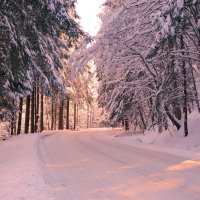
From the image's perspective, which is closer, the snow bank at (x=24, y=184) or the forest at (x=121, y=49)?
the snow bank at (x=24, y=184)

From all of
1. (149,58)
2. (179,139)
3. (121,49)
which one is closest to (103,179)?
(149,58)

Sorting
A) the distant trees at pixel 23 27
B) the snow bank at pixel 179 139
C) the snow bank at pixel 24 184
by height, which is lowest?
the snow bank at pixel 24 184

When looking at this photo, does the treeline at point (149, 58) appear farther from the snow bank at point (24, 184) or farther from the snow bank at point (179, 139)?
the snow bank at point (24, 184)

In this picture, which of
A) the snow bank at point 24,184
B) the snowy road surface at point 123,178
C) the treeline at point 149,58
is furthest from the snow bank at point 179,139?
the snow bank at point 24,184

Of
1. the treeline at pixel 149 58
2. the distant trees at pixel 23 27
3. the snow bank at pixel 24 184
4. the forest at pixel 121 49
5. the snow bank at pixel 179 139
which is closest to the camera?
the snow bank at pixel 24 184

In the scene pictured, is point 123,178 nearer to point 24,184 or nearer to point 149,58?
point 24,184

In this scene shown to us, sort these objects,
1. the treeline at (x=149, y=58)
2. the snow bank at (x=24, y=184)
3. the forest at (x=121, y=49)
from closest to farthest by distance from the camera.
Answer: the snow bank at (x=24, y=184), the forest at (x=121, y=49), the treeline at (x=149, y=58)

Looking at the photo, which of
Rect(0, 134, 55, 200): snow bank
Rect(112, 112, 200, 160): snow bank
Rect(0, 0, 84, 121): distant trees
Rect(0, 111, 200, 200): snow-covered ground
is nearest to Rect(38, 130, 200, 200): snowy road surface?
Rect(0, 111, 200, 200): snow-covered ground

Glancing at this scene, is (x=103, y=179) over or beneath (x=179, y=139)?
beneath

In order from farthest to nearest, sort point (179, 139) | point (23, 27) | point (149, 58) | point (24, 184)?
point (179, 139)
point (149, 58)
point (23, 27)
point (24, 184)

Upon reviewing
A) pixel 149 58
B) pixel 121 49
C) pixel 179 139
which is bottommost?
pixel 179 139

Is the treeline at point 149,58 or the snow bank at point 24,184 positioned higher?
the treeline at point 149,58

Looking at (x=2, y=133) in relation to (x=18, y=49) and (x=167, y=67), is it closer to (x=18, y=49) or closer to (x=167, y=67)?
(x=167, y=67)

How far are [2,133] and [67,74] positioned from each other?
12.6 m
